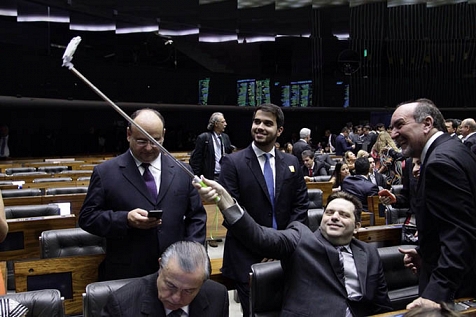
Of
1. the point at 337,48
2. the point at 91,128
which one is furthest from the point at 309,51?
the point at 91,128

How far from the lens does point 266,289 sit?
2.53 m

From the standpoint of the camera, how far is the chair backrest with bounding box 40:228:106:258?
122 inches

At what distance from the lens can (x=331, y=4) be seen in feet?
56.3

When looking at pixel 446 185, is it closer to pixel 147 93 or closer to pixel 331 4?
pixel 147 93

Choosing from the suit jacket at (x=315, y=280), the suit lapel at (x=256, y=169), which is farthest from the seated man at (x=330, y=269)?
the suit lapel at (x=256, y=169)

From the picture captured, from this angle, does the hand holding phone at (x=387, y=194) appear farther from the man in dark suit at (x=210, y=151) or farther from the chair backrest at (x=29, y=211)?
the man in dark suit at (x=210, y=151)

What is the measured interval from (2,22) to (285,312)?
11.8 m

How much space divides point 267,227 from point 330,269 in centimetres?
43

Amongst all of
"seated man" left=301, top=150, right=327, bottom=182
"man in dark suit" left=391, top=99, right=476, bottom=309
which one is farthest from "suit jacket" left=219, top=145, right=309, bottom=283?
"seated man" left=301, top=150, right=327, bottom=182

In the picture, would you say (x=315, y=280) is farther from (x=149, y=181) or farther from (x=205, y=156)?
(x=205, y=156)

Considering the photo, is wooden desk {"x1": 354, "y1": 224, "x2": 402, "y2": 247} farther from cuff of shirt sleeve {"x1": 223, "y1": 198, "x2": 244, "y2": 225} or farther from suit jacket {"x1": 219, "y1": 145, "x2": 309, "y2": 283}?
cuff of shirt sleeve {"x1": 223, "y1": 198, "x2": 244, "y2": 225}

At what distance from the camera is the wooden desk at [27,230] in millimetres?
3947

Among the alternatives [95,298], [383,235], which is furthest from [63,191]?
[95,298]

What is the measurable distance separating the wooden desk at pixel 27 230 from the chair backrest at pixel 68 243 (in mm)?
803
